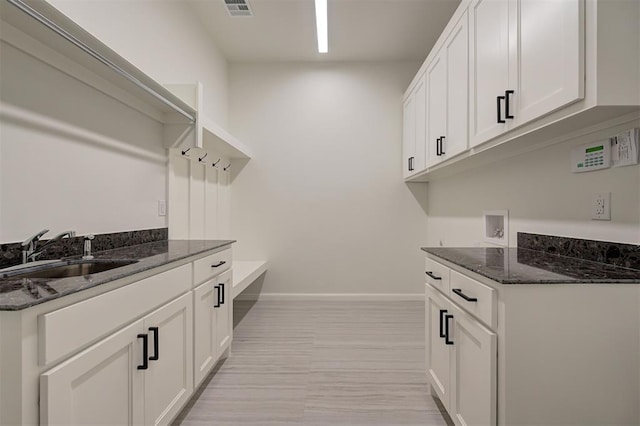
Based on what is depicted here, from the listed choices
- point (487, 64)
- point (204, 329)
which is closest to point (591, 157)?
point (487, 64)

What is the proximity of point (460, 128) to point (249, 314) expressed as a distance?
108 inches

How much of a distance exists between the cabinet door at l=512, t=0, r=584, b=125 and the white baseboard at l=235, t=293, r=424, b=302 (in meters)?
2.97

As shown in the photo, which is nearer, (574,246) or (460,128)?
(574,246)

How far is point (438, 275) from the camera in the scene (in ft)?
6.08

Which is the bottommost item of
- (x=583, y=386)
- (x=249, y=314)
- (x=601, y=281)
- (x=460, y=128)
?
(x=249, y=314)

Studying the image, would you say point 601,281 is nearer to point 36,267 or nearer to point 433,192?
point 36,267

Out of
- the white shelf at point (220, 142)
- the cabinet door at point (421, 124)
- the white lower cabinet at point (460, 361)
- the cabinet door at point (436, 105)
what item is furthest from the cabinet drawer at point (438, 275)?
the white shelf at point (220, 142)

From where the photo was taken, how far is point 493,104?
1.79 m

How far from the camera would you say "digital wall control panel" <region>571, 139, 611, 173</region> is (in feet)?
4.88

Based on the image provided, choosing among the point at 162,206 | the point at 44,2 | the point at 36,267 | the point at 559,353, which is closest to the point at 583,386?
the point at 559,353

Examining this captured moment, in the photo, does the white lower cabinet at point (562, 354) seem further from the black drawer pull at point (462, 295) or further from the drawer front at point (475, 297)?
Answer: the black drawer pull at point (462, 295)

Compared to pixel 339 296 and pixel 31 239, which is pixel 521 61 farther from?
pixel 339 296

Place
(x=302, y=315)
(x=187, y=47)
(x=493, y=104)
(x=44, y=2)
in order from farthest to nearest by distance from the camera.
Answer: (x=302, y=315) < (x=187, y=47) < (x=493, y=104) < (x=44, y=2)

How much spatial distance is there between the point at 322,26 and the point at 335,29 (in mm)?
365
